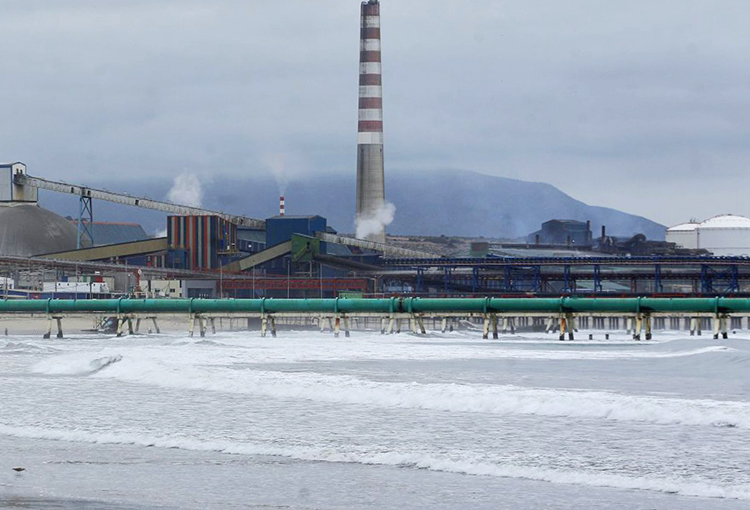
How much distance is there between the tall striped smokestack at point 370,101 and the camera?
152000mm

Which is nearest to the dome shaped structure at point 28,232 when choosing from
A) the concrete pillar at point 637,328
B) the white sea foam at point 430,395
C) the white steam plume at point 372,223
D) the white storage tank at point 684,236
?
the white steam plume at point 372,223

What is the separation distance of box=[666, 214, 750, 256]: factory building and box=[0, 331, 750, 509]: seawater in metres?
138

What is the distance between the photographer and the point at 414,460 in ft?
63.2

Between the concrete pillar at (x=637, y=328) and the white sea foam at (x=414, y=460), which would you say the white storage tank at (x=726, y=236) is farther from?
the white sea foam at (x=414, y=460)

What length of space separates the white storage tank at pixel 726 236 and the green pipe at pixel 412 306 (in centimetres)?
10698

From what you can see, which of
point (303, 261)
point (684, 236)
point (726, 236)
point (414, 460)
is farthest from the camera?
point (684, 236)

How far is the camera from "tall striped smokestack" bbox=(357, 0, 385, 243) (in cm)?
15200

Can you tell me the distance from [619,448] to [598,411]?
15.8ft

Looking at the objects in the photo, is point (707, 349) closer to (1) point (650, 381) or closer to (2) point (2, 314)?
(1) point (650, 381)

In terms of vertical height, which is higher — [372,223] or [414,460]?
[372,223]

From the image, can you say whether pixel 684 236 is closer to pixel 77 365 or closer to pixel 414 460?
pixel 77 365

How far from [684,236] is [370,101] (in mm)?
58842

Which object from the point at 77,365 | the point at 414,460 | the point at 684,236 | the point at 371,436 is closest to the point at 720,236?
the point at 684,236

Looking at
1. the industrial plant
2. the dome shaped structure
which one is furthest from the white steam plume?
the dome shaped structure
